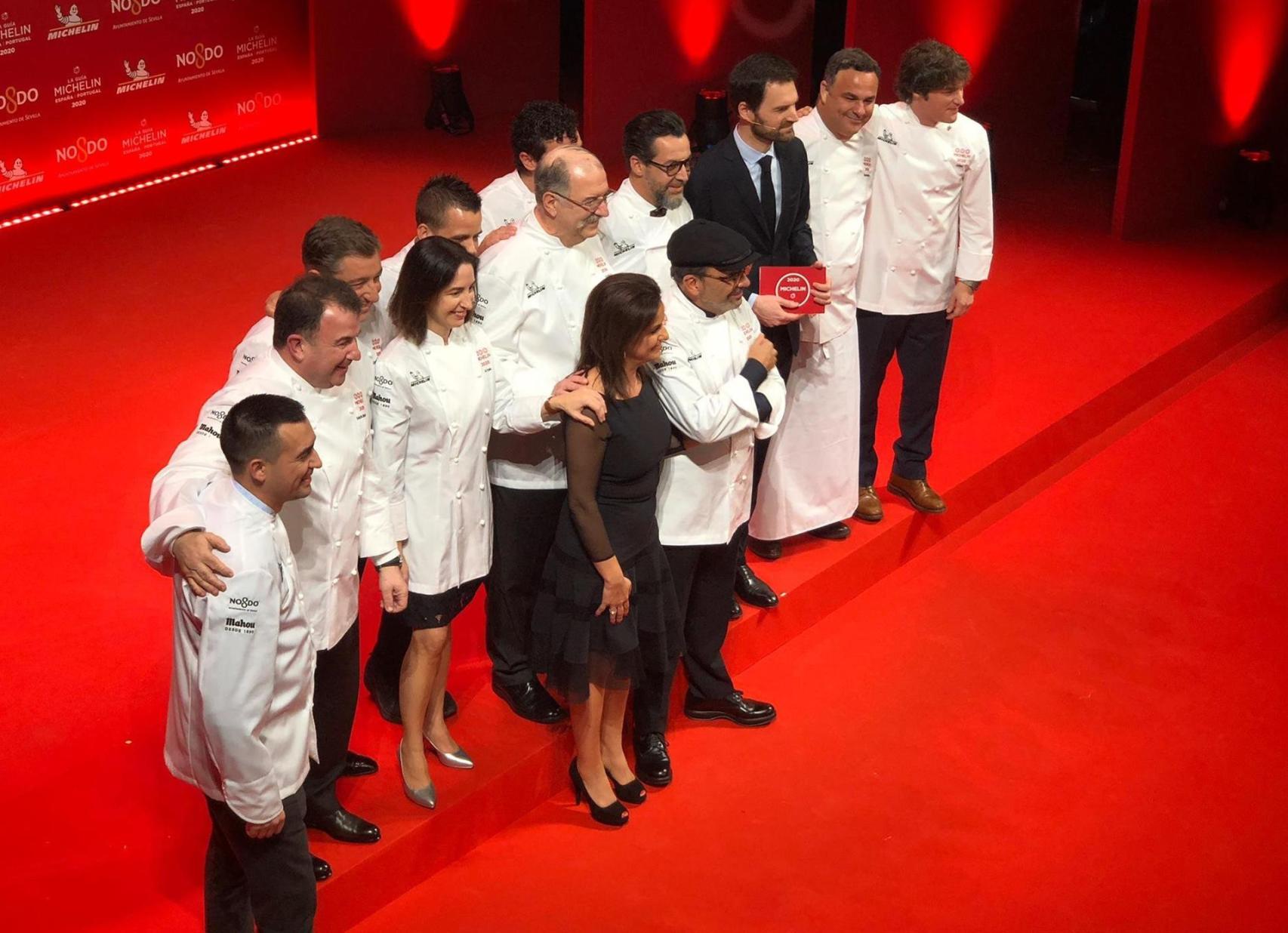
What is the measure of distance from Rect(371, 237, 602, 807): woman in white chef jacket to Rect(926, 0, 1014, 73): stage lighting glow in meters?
6.07

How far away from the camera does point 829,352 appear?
4.70m

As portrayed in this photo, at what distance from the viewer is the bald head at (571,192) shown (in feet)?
12.2

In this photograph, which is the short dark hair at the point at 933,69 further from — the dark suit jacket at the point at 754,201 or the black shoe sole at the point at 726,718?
the black shoe sole at the point at 726,718

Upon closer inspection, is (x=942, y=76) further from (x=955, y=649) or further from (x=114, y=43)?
(x=114, y=43)

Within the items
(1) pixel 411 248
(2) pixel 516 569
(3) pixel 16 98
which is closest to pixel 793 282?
(2) pixel 516 569

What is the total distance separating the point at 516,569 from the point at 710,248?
3.15 feet

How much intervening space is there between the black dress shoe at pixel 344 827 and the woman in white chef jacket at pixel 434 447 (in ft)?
0.57

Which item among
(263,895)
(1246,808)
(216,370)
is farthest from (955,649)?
(216,370)

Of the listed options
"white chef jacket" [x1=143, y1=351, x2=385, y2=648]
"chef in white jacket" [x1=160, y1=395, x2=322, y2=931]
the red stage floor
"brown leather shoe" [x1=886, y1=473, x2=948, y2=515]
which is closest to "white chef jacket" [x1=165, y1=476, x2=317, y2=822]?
"chef in white jacket" [x1=160, y1=395, x2=322, y2=931]

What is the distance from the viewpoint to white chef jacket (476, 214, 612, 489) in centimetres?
377

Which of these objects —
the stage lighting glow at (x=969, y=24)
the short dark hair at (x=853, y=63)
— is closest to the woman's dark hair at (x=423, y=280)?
the short dark hair at (x=853, y=63)

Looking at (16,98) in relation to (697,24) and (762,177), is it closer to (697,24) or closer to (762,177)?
(697,24)

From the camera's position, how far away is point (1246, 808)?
4.08m

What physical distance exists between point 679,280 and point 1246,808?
2.04 meters
